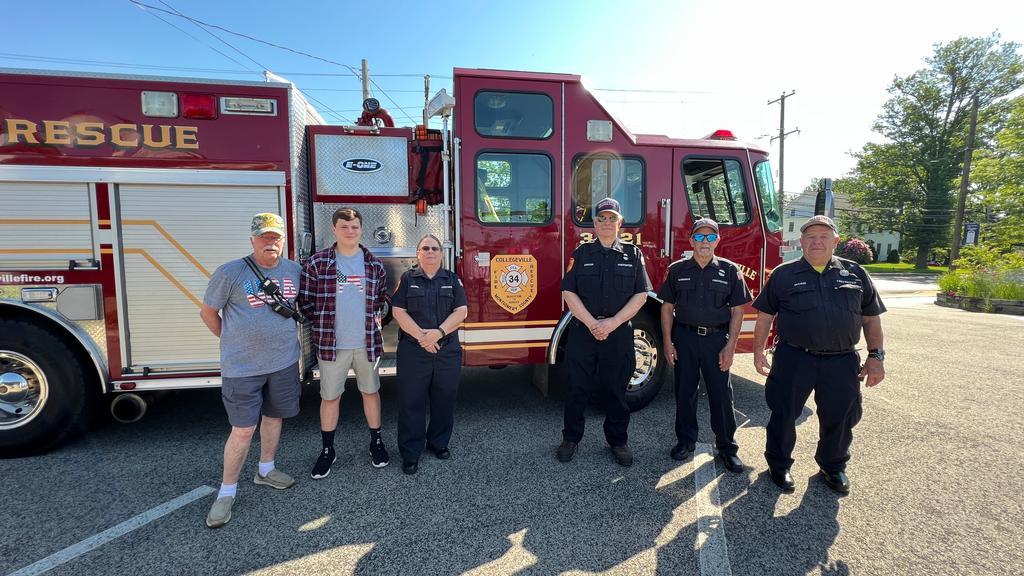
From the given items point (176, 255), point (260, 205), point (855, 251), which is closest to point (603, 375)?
point (260, 205)

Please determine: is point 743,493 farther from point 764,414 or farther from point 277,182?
point 277,182

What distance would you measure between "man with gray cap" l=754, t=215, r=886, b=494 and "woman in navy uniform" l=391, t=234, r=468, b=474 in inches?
86.8

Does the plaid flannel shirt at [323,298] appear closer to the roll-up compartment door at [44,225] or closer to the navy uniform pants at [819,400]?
the roll-up compartment door at [44,225]

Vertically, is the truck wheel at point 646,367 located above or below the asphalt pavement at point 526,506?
above

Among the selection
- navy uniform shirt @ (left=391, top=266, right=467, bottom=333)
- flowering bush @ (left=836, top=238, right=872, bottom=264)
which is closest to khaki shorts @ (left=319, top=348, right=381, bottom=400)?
navy uniform shirt @ (left=391, top=266, right=467, bottom=333)

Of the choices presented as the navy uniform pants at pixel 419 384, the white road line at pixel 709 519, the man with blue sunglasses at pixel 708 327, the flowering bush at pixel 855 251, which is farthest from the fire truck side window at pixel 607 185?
the flowering bush at pixel 855 251

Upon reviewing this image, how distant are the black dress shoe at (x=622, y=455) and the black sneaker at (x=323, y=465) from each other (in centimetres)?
204

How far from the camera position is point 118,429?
160 inches

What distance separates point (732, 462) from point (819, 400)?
2.39 ft

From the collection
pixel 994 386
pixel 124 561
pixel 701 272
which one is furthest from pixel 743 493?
pixel 994 386

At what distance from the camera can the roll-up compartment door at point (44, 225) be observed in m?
3.28

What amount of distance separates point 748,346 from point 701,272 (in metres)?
1.60

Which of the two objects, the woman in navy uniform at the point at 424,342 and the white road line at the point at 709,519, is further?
the woman in navy uniform at the point at 424,342

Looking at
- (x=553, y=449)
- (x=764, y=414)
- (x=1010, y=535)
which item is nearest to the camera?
(x=1010, y=535)
